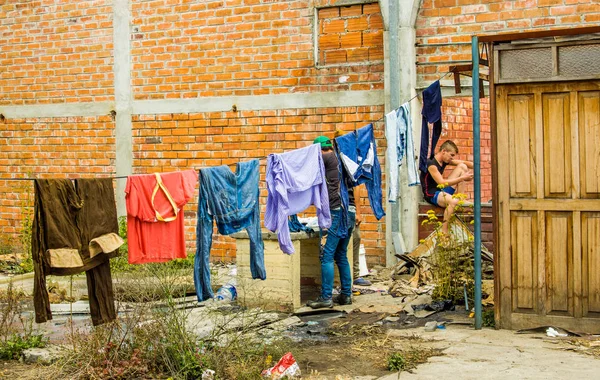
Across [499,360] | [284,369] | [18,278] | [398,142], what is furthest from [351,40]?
[284,369]

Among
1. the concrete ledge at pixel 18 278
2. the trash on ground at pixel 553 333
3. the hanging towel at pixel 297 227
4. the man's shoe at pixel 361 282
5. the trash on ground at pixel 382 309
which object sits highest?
the hanging towel at pixel 297 227

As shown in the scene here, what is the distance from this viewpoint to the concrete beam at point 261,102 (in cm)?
1208

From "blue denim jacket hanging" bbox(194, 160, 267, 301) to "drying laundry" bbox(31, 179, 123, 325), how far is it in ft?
3.02

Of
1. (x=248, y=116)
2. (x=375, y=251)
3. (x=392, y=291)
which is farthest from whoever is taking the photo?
(x=248, y=116)

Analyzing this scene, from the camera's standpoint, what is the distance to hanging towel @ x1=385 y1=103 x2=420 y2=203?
9.66 m

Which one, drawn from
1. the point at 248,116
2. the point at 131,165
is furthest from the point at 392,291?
the point at 131,165

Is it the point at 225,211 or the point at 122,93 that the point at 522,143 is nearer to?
the point at 225,211

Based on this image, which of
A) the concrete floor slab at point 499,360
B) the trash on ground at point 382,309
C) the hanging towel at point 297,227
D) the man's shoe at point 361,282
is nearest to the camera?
the concrete floor slab at point 499,360

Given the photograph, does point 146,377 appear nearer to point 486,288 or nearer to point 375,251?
point 486,288

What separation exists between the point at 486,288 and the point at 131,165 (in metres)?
6.81

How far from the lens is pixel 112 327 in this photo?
22.8 ft

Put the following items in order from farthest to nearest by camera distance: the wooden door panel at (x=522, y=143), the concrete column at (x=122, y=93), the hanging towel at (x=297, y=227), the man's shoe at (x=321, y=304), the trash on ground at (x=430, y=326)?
the concrete column at (x=122, y=93), the hanging towel at (x=297, y=227), the man's shoe at (x=321, y=304), the trash on ground at (x=430, y=326), the wooden door panel at (x=522, y=143)

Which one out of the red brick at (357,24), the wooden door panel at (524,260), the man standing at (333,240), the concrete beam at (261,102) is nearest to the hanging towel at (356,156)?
the man standing at (333,240)

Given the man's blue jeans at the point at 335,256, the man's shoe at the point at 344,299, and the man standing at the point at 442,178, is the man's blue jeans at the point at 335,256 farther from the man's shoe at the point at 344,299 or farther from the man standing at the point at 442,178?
the man standing at the point at 442,178
